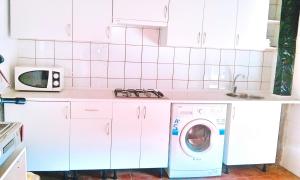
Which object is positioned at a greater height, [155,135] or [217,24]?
[217,24]

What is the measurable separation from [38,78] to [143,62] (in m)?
1.12

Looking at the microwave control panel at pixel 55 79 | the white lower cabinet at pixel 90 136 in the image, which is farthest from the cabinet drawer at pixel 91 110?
the microwave control panel at pixel 55 79

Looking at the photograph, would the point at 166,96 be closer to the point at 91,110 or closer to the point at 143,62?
the point at 143,62

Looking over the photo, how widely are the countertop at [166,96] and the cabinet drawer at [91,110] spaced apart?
5cm

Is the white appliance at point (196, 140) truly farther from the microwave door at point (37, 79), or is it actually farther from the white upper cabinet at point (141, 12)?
the microwave door at point (37, 79)

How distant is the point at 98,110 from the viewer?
2777mm

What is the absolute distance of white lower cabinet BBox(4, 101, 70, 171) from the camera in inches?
105

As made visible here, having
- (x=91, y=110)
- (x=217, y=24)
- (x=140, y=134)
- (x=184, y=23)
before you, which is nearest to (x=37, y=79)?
(x=91, y=110)

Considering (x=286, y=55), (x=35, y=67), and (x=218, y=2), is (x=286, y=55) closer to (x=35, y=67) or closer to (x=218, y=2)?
(x=218, y=2)

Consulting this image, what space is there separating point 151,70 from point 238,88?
1.10 metres

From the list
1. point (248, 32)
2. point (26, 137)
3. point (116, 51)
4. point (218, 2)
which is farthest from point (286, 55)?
point (26, 137)

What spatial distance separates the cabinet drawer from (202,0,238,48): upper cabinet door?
1.20 metres

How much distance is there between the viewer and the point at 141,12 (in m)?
2.95

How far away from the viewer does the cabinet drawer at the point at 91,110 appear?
274 cm
